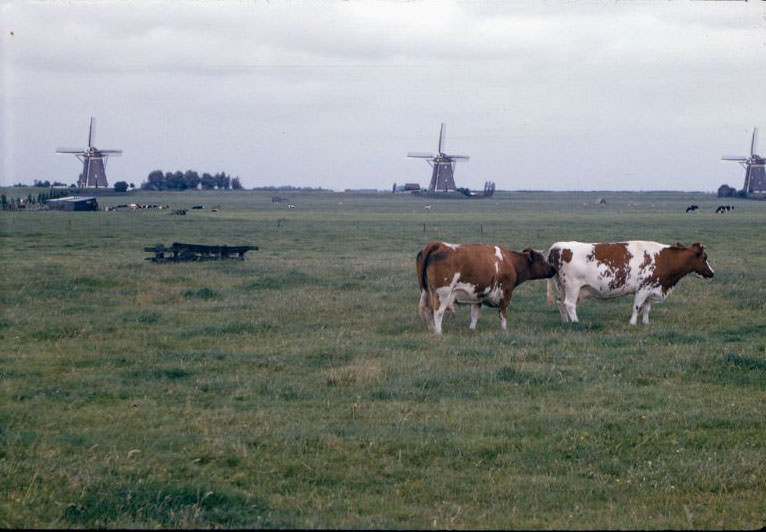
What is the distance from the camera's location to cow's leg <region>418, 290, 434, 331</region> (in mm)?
15047

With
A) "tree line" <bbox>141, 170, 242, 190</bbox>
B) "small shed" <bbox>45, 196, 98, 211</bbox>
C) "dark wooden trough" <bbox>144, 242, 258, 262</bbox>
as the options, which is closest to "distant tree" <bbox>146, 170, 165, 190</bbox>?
"tree line" <bbox>141, 170, 242, 190</bbox>

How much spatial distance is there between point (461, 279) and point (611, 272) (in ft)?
10.3

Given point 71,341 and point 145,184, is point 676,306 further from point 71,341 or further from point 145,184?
point 145,184

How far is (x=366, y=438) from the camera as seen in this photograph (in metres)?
8.43

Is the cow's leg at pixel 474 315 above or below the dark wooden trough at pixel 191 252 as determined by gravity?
above

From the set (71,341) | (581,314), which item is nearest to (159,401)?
(71,341)

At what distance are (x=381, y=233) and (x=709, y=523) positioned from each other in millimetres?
39773

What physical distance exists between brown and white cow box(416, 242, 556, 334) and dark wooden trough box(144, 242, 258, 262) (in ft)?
41.7

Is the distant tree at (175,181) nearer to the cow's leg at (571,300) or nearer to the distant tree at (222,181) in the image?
the distant tree at (222,181)

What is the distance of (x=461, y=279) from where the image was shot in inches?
601

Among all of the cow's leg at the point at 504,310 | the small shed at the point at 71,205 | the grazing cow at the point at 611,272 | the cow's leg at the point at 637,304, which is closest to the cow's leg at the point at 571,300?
the grazing cow at the point at 611,272

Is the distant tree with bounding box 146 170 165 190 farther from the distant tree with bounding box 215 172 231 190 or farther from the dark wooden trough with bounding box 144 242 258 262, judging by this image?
the dark wooden trough with bounding box 144 242 258 262

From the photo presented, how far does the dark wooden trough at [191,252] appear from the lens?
86.9 ft

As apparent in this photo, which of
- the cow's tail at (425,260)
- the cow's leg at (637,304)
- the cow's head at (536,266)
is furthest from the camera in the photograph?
the cow's head at (536,266)
